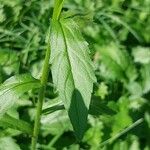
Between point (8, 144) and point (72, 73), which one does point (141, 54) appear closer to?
point (8, 144)

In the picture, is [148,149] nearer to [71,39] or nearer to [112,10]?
[112,10]

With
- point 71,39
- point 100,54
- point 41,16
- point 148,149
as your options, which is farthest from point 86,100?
point 41,16

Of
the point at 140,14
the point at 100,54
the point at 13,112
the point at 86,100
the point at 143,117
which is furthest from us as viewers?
the point at 140,14

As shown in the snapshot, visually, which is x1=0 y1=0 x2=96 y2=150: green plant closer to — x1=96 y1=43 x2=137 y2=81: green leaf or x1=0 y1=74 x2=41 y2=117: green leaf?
x1=0 y1=74 x2=41 y2=117: green leaf

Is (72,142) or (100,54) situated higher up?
(100,54)

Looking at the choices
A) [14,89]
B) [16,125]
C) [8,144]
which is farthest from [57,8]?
[8,144]

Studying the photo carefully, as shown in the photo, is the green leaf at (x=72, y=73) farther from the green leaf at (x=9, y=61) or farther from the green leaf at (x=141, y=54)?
the green leaf at (x=141, y=54)

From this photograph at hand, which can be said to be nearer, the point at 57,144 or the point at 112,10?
the point at 57,144
